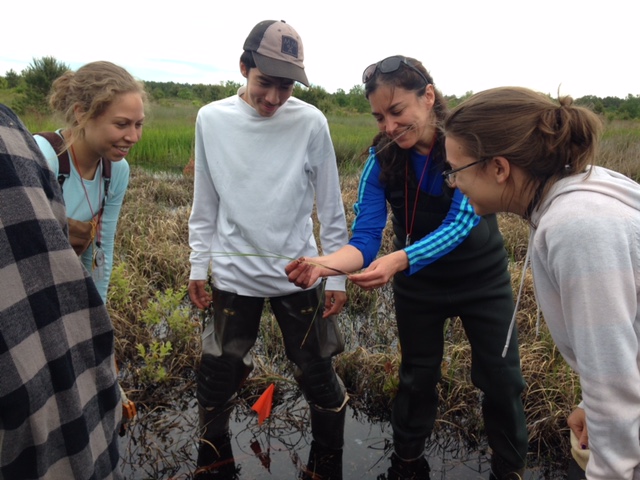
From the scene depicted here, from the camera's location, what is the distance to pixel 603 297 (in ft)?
3.48

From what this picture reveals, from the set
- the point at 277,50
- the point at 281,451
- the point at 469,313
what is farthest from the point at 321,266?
the point at 281,451

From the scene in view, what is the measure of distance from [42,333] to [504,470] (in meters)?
2.02

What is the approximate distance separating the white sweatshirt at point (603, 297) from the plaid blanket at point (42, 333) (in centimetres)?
98

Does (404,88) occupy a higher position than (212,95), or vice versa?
(404,88)

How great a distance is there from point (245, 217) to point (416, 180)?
2.26ft

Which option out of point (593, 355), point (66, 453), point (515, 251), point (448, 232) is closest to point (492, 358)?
point (448, 232)

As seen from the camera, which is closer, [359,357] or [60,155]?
[60,155]

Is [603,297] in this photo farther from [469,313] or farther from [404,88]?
[404,88]

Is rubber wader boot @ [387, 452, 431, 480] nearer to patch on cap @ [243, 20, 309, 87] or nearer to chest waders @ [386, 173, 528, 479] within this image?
chest waders @ [386, 173, 528, 479]

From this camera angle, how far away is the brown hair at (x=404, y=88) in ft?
6.42

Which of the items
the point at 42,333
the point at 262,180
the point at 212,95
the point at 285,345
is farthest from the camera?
the point at 212,95

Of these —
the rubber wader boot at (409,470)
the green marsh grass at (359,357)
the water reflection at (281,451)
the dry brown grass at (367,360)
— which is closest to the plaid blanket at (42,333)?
the green marsh grass at (359,357)

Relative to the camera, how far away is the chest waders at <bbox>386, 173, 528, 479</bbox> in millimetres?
2049

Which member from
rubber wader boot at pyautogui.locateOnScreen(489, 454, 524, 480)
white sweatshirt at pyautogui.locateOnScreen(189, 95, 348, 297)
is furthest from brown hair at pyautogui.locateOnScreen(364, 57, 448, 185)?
rubber wader boot at pyautogui.locateOnScreen(489, 454, 524, 480)
